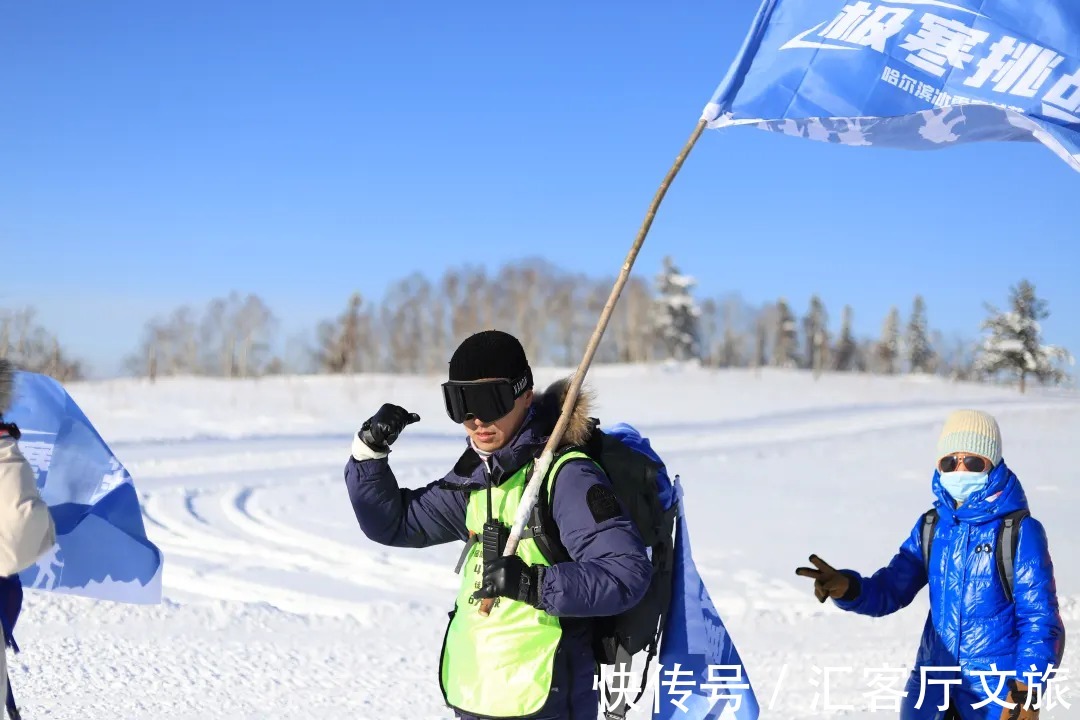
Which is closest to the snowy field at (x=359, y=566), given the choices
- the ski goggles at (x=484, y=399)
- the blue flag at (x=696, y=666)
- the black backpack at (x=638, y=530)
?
the blue flag at (x=696, y=666)

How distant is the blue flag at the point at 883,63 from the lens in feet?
10.2

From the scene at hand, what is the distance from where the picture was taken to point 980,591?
10.1ft

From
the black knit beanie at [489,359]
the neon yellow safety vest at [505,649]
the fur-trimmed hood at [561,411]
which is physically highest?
the black knit beanie at [489,359]

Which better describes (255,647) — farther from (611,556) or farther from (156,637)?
(611,556)

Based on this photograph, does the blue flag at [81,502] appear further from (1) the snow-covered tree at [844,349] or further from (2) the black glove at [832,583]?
(1) the snow-covered tree at [844,349]

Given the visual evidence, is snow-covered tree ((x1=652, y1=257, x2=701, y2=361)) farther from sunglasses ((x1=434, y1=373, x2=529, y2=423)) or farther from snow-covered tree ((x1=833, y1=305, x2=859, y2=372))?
sunglasses ((x1=434, y1=373, x2=529, y2=423))

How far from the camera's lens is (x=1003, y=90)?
122 inches

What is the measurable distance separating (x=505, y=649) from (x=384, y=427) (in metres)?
0.67

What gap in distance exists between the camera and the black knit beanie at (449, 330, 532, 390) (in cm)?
255

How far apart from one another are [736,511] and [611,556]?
35.5 ft

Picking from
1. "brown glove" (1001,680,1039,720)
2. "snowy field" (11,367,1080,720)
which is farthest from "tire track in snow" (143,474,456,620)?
"brown glove" (1001,680,1039,720)

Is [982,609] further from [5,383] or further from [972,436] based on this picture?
[5,383]

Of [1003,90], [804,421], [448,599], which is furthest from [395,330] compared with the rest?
[1003,90]

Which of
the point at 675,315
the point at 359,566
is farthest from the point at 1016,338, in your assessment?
the point at 359,566
